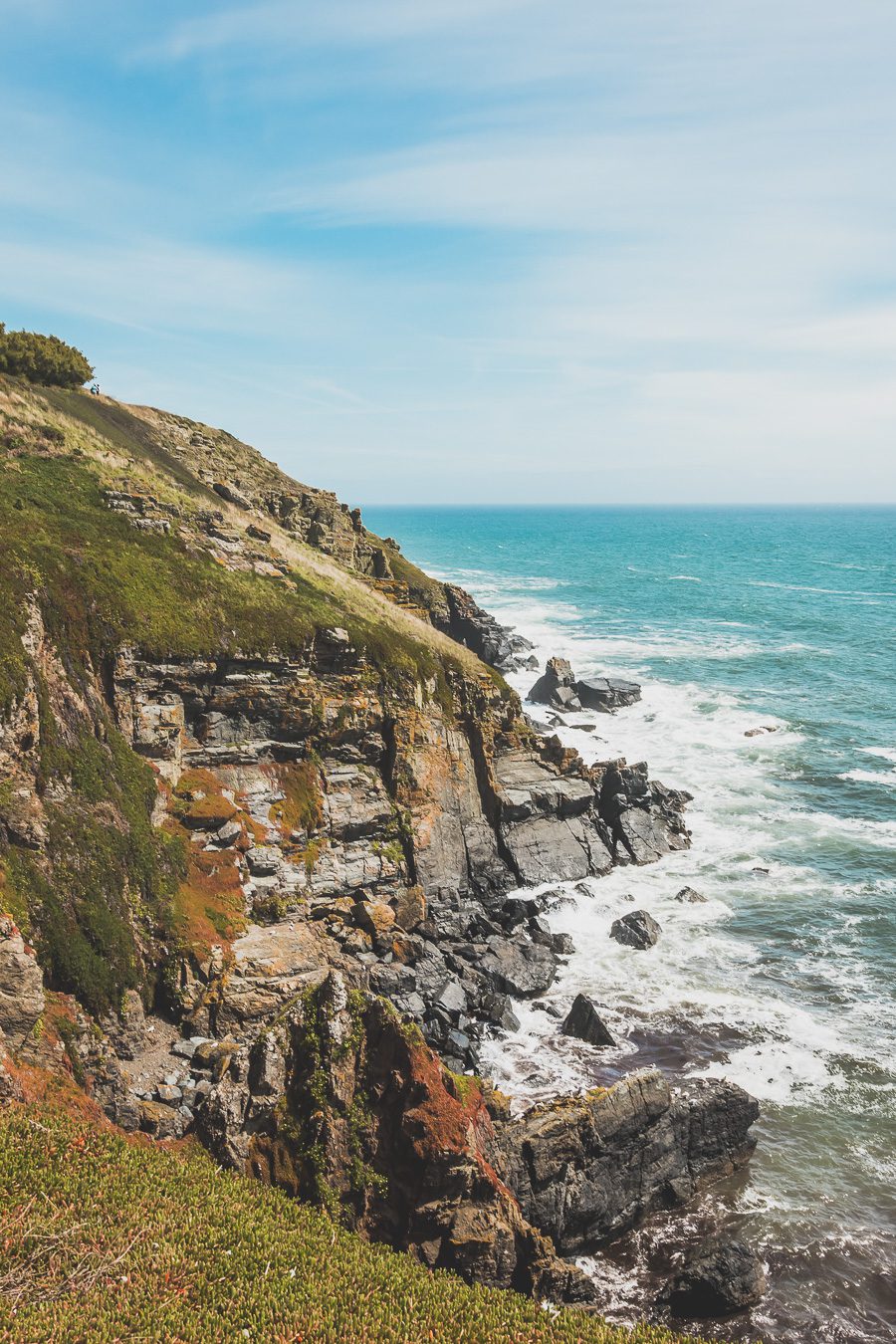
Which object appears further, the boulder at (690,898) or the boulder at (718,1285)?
the boulder at (690,898)

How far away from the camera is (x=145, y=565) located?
38656 millimetres

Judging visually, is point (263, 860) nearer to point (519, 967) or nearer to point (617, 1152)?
point (519, 967)

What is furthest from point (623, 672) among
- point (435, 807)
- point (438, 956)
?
A: point (438, 956)

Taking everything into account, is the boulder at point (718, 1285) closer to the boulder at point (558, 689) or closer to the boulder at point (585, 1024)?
the boulder at point (585, 1024)

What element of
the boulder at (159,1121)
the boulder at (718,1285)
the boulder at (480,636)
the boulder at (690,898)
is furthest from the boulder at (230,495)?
the boulder at (718,1285)

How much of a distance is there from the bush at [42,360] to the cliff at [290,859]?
108 inches

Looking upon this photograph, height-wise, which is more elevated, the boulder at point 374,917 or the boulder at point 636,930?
the boulder at point 374,917

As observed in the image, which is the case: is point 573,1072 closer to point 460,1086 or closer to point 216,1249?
point 460,1086

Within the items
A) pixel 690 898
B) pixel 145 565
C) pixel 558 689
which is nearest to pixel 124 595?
pixel 145 565

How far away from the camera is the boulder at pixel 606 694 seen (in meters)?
76.8

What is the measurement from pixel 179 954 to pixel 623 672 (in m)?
67.6

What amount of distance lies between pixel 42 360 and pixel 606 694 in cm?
5367

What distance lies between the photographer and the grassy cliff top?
33.8 metres

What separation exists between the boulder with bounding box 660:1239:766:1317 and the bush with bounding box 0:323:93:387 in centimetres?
5724
